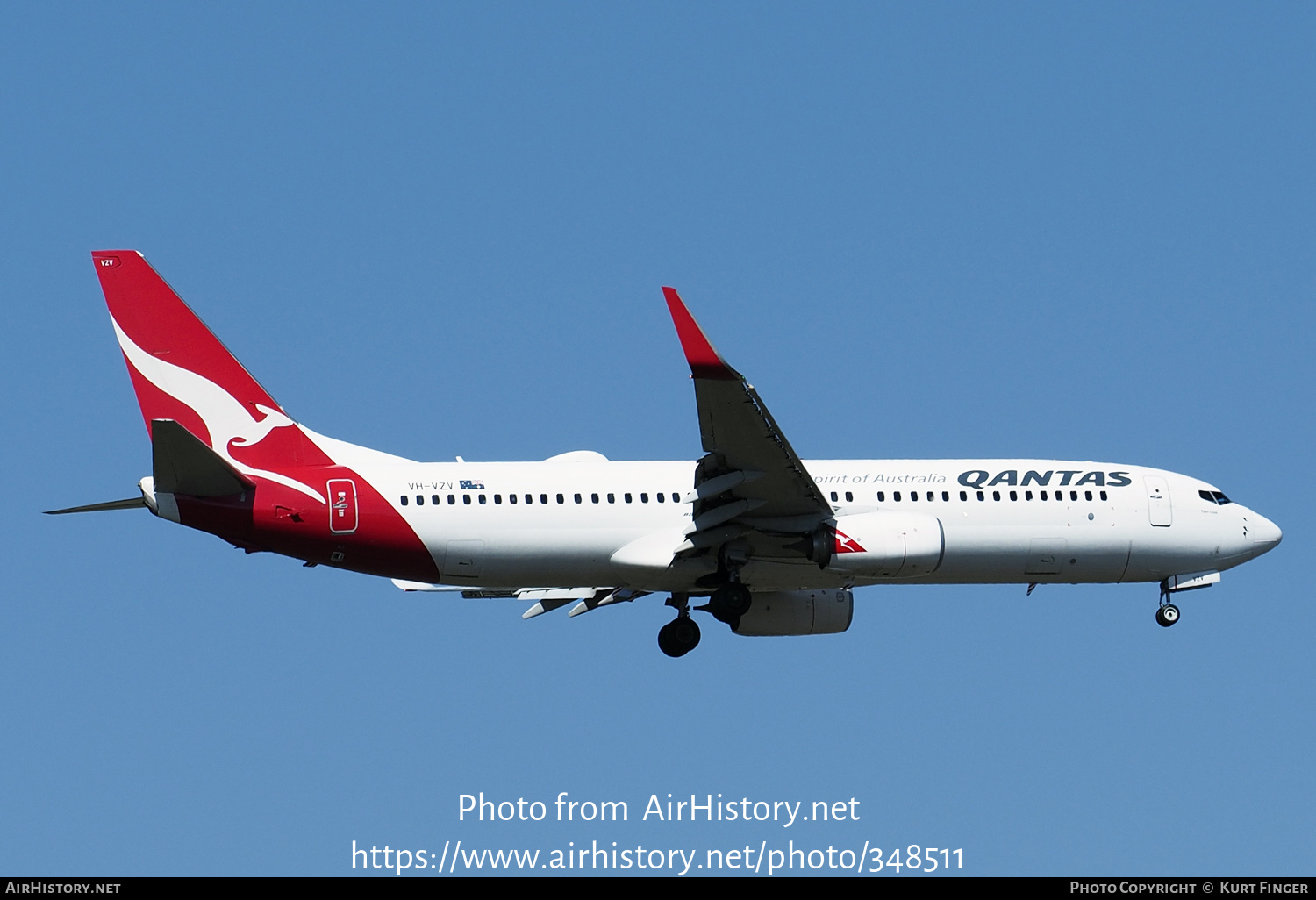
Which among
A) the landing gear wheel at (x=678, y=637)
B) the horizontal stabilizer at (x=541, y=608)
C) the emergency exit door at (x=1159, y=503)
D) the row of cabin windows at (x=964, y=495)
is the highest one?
the emergency exit door at (x=1159, y=503)

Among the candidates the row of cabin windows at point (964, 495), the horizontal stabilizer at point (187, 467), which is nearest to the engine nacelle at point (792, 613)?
the row of cabin windows at point (964, 495)

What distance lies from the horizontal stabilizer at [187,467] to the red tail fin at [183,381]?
6.77 feet

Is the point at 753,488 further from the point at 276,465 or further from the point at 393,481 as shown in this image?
the point at 276,465

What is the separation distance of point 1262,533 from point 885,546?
1228cm

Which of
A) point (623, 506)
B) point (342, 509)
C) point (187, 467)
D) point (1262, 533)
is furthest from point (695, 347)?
point (1262, 533)

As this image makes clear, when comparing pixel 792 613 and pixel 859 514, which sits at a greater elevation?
pixel 859 514

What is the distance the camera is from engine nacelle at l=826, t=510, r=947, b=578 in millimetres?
44250

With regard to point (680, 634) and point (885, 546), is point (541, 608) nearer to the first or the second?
point (680, 634)

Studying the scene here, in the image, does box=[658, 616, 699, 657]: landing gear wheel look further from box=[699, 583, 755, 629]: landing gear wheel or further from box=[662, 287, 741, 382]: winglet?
box=[662, 287, 741, 382]: winglet

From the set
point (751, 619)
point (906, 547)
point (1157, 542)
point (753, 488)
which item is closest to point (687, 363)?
point (753, 488)

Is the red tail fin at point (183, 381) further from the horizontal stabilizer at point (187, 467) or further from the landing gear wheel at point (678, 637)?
the landing gear wheel at point (678, 637)

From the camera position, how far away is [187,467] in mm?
40938

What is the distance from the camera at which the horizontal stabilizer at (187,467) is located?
40.0 m

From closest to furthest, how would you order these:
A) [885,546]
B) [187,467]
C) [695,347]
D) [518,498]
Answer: [695,347] < [187,467] < [518,498] < [885,546]
